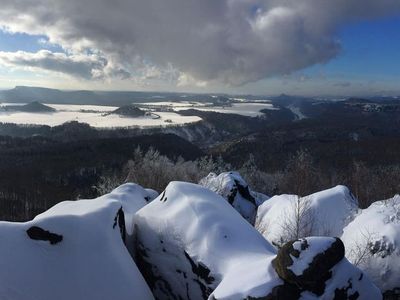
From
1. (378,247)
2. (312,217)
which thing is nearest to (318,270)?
(378,247)

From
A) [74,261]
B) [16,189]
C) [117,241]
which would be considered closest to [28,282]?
[74,261]

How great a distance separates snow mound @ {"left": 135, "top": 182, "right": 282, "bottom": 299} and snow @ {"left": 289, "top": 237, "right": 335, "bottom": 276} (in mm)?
747

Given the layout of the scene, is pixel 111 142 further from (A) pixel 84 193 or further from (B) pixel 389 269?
(B) pixel 389 269

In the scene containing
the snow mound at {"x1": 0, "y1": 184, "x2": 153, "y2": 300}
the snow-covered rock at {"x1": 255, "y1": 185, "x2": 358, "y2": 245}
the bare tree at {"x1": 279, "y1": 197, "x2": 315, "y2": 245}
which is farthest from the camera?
the snow-covered rock at {"x1": 255, "y1": 185, "x2": 358, "y2": 245}

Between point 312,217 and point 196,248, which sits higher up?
point 196,248

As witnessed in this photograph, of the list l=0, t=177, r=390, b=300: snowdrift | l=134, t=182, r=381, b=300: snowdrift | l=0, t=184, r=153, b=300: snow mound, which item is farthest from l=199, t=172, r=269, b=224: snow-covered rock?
l=0, t=184, r=153, b=300: snow mound

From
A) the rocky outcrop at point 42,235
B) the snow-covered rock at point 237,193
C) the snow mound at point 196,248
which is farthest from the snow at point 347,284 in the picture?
the snow-covered rock at point 237,193

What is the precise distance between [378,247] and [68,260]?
53.2 ft

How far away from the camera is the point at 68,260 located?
1500 cm

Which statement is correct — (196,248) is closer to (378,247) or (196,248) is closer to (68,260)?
(68,260)

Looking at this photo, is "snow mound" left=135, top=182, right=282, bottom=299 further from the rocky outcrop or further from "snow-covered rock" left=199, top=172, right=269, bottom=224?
"snow-covered rock" left=199, top=172, right=269, bottom=224

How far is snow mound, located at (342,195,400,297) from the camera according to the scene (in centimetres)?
2138

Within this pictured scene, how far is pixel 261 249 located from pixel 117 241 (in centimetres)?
592

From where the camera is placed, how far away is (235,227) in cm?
1745
